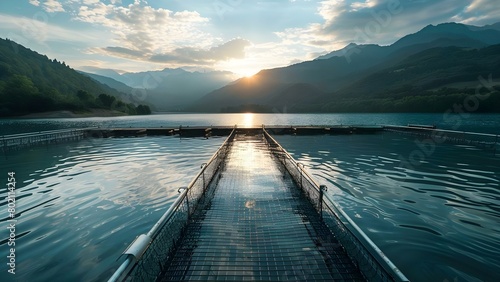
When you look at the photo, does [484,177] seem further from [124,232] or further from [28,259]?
[28,259]

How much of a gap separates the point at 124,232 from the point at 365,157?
25.1 meters

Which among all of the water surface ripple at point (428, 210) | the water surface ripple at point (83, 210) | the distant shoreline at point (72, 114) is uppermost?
the distant shoreline at point (72, 114)

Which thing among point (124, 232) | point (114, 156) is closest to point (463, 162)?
point (124, 232)

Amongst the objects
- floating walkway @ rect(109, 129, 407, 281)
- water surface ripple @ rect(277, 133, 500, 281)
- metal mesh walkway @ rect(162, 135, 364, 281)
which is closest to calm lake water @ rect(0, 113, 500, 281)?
water surface ripple @ rect(277, 133, 500, 281)

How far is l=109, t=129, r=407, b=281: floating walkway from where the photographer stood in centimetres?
667

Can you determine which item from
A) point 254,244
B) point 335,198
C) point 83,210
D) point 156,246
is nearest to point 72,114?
point 83,210

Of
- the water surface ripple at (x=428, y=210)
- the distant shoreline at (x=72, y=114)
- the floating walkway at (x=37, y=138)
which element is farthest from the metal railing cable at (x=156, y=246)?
the distant shoreline at (x=72, y=114)

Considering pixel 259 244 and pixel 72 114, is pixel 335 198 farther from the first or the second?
pixel 72 114

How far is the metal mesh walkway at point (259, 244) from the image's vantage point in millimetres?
6867

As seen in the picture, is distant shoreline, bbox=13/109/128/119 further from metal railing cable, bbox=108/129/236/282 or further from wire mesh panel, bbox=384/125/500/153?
wire mesh panel, bbox=384/125/500/153

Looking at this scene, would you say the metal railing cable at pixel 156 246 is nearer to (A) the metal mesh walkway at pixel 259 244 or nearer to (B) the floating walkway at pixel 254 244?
(B) the floating walkway at pixel 254 244

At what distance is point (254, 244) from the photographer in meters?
8.46

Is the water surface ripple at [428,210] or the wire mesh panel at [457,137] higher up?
the wire mesh panel at [457,137]

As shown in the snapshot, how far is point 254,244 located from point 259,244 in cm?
17
